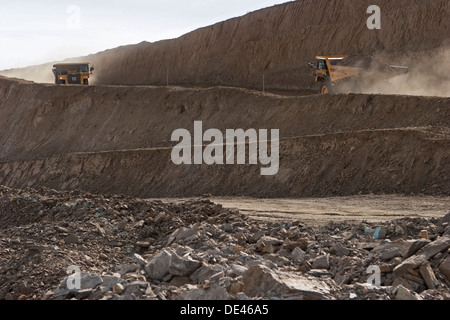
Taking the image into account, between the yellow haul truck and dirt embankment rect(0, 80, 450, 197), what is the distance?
1.80 m

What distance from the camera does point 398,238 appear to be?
1062 cm

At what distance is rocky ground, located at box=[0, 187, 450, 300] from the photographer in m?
8.66

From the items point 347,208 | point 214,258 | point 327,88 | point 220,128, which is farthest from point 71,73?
point 214,258

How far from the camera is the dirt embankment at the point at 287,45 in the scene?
3306 centimetres

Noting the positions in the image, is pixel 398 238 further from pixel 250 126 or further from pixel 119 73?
pixel 119 73

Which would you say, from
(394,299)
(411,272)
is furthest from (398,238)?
(394,299)

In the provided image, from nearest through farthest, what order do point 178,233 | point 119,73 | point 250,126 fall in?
point 178,233 → point 250,126 → point 119,73

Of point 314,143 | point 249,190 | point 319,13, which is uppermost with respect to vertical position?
point 319,13

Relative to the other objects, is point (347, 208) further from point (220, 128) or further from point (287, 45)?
point (287, 45)

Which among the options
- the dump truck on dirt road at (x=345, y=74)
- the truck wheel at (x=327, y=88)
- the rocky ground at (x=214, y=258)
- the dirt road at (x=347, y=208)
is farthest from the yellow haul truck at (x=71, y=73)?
the rocky ground at (x=214, y=258)

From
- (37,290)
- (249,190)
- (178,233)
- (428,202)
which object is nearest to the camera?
(37,290)

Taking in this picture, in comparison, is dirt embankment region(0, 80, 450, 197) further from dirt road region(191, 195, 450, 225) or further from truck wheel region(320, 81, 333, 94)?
truck wheel region(320, 81, 333, 94)

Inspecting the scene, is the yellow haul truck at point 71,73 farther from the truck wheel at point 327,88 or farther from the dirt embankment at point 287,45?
the truck wheel at point 327,88

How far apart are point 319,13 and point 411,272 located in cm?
3256
